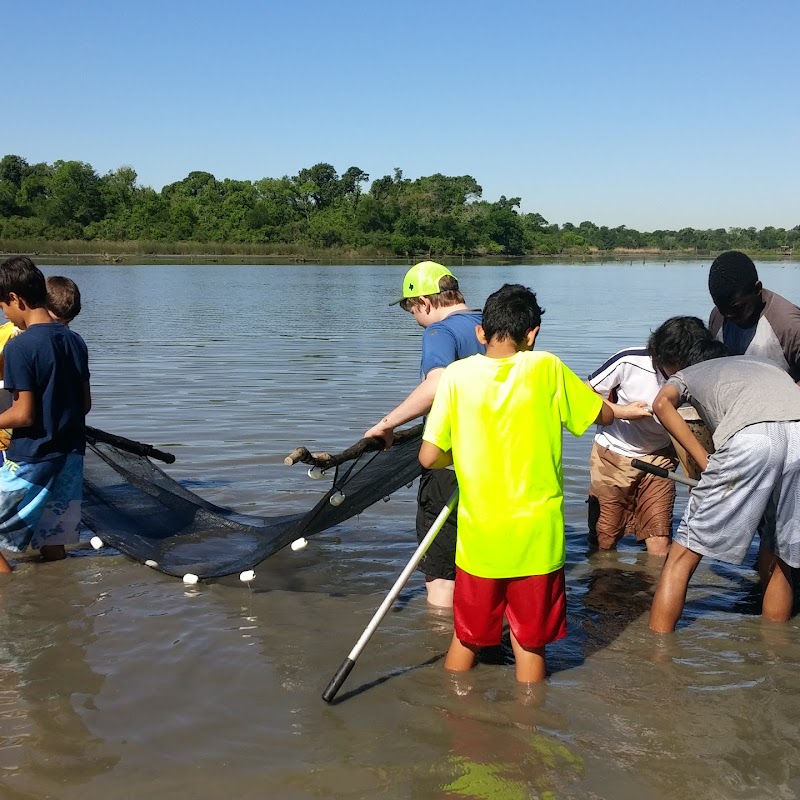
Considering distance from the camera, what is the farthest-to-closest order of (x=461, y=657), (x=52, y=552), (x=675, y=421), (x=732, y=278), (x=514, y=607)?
(x=52, y=552)
(x=732, y=278)
(x=675, y=421)
(x=461, y=657)
(x=514, y=607)

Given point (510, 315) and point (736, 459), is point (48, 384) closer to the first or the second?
point (510, 315)

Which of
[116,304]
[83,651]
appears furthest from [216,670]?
[116,304]

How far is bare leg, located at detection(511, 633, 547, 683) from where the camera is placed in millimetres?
3979

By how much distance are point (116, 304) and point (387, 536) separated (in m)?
24.6

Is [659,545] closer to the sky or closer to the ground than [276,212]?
closer to the ground

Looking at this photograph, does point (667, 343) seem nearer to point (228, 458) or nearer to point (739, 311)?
point (739, 311)

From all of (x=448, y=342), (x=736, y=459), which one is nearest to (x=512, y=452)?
(x=448, y=342)

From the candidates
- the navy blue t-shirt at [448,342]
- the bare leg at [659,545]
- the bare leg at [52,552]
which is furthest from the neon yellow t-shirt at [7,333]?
the bare leg at [659,545]

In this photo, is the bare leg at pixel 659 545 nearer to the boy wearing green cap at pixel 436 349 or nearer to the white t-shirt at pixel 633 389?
the white t-shirt at pixel 633 389

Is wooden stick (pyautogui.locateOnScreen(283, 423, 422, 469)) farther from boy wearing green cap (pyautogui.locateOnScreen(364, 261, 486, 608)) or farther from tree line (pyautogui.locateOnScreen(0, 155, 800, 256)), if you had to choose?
tree line (pyautogui.locateOnScreen(0, 155, 800, 256))

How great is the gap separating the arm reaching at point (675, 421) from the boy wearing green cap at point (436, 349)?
0.95 metres

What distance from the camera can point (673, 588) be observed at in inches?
181

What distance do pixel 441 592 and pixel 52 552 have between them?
8.71 ft

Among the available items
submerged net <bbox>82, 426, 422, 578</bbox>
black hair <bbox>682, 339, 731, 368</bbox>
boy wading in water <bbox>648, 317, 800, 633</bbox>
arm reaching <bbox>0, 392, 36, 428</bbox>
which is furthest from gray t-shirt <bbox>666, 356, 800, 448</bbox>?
arm reaching <bbox>0, 392, 36, 428</bbox>
